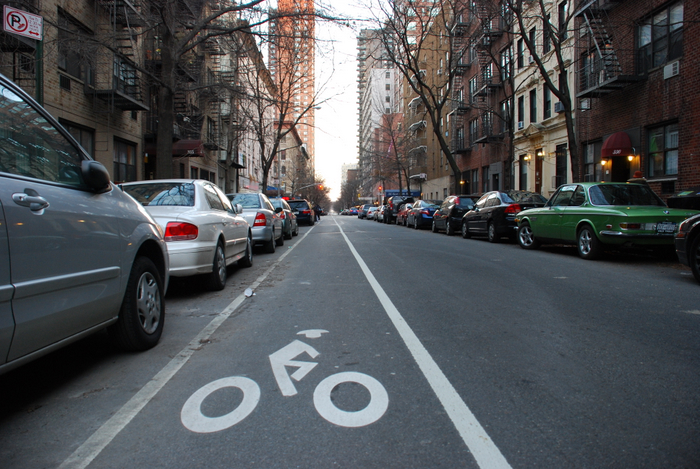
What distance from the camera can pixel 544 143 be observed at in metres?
26.4

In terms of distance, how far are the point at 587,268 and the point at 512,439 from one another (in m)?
7.32

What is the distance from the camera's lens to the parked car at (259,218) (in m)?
12.2

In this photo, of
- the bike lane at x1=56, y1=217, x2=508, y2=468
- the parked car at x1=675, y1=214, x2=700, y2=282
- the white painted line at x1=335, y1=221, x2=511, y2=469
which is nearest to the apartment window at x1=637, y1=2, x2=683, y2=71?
the parked car at x1=675, y1=214, x2=700, y2=282

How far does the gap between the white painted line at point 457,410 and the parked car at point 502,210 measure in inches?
428

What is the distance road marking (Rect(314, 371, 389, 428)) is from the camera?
292cm

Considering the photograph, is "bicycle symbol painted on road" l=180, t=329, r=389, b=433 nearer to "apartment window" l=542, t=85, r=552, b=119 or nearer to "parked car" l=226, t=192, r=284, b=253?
"parked car" l=226, t=192, r=284, b=253

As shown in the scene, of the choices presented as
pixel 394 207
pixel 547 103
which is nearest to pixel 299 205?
pixel 394 207

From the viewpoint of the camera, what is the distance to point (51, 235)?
9.63 ft

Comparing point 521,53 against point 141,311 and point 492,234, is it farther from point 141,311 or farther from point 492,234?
point 141,311

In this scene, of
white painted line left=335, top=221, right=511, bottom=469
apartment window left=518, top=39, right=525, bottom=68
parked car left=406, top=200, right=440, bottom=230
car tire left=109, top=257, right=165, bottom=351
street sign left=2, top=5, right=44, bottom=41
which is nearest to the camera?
white painted line left=335, top=221, right=511, bottom=469

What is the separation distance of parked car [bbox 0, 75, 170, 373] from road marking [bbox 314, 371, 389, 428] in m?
1.70

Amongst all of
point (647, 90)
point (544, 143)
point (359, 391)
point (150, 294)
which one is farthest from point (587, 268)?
point (544, 143)

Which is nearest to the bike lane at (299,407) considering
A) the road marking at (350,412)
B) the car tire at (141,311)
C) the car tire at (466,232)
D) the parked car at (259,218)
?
the road marking at (350,412)

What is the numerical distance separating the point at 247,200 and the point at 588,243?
8.43 meters
